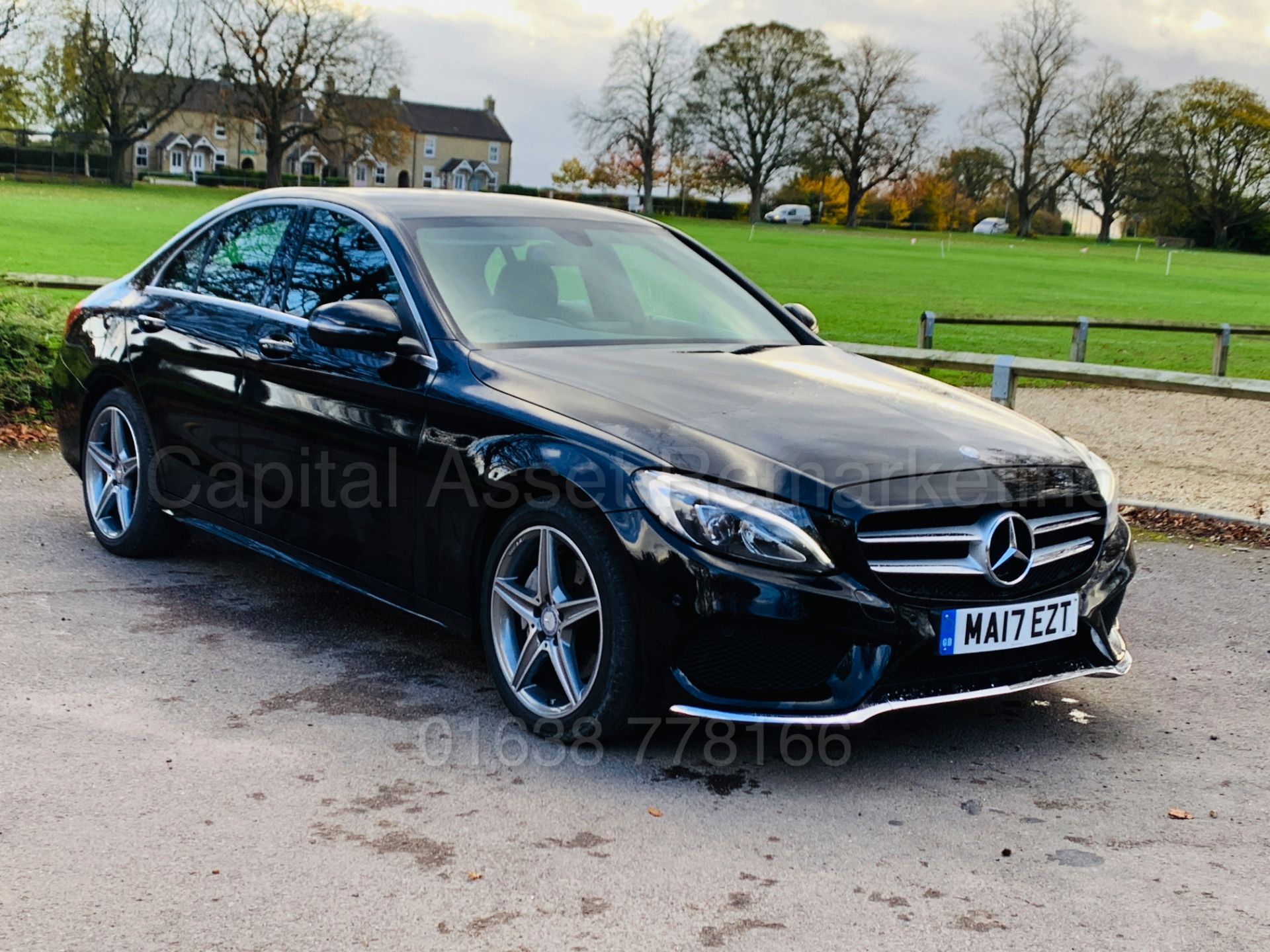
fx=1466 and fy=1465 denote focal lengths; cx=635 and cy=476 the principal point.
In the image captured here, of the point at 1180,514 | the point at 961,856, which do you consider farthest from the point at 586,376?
the point at 1180,514

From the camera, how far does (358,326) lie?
16.2 ft

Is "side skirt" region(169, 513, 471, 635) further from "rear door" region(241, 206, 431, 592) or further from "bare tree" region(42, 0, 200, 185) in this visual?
"bare tree" region(42, 0, 200, 185)

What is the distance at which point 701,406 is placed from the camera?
4504mm

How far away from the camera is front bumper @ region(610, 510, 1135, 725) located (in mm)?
3979

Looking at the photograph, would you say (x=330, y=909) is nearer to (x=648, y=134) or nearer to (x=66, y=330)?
(x=66, y=330)

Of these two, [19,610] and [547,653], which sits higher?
[547,653]

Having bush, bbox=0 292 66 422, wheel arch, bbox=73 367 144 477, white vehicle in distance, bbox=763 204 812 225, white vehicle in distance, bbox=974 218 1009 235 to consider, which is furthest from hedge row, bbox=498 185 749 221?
wheel arch, bbox=73 367 144 477

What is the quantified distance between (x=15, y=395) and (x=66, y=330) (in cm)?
340

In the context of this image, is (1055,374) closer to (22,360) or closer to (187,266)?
(187,266)

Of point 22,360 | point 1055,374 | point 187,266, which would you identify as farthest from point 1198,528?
point 22,360

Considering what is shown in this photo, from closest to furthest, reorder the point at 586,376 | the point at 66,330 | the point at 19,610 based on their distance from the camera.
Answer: the point at 586,376 → the point at 19,610 → the point at 66,330

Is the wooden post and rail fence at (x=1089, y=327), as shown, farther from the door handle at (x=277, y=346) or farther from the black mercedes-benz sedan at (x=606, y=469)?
the door handle at (x=277, y=346)

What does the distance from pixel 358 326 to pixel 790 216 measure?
101833 millimetres

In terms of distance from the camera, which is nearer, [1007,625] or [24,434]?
[1007,625]
